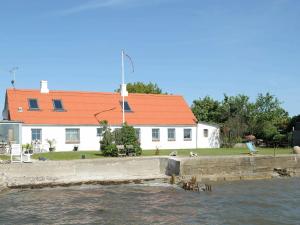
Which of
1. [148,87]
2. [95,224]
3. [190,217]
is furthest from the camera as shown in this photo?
[148,87]

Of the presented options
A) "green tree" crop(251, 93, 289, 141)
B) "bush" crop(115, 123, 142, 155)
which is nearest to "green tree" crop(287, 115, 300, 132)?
"green tree" crop(251, 93, 289, 141)

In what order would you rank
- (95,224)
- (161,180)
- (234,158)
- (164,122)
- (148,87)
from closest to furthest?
(95,224), (161,180), (234,158), (164,122), (148,87)

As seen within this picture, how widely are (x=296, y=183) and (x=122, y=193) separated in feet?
38.8

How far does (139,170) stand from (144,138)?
11794 millimetres

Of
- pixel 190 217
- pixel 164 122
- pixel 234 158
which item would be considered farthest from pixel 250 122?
pixel 190 217

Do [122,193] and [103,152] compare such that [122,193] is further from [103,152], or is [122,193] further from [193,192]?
[103,152]

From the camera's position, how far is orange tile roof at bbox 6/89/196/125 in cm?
3925

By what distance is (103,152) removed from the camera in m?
33.8

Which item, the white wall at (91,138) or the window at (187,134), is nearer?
the white wall at (91,138)

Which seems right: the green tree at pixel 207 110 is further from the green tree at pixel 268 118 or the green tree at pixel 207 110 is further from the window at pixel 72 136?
the window at pixel 72 136

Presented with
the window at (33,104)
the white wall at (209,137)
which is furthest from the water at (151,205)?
the white wall at (209,137)

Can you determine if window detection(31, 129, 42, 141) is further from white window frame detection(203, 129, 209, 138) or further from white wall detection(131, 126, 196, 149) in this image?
white window frame detection(203, 129, 209, 138)

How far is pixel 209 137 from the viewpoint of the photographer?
44594 mm

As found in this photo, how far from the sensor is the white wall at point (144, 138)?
3809 centimetres
